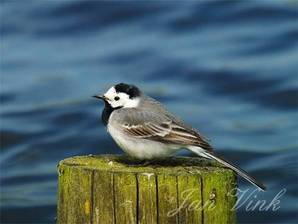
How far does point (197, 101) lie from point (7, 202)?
5920mm

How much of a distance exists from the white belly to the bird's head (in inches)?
12.8

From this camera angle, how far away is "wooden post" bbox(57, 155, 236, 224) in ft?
28.8

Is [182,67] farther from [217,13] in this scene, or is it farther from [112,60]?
[217,13]

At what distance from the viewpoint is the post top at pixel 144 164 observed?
9086 millimetres

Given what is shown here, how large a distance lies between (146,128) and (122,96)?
0.49 metres

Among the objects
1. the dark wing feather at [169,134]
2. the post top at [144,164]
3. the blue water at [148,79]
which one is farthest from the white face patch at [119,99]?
the blue water at [148,79]

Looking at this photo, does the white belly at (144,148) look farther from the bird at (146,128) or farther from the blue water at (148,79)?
the blue water at (148,79)

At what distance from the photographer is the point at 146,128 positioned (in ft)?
34.0

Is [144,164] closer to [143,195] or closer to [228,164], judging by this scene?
[228,164]

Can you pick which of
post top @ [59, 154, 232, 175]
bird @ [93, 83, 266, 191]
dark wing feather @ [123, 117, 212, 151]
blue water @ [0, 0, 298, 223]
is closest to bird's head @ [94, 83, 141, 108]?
bird @ [93, 83, 266, 191]

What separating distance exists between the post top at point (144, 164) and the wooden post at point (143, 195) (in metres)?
0.01

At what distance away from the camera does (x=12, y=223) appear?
19.0m

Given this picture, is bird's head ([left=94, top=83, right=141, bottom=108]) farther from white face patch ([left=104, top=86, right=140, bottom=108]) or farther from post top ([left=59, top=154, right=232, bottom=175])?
post top ([left=59, top=154, right=232, bottom=175])

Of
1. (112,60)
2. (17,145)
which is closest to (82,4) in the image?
(112,60)
